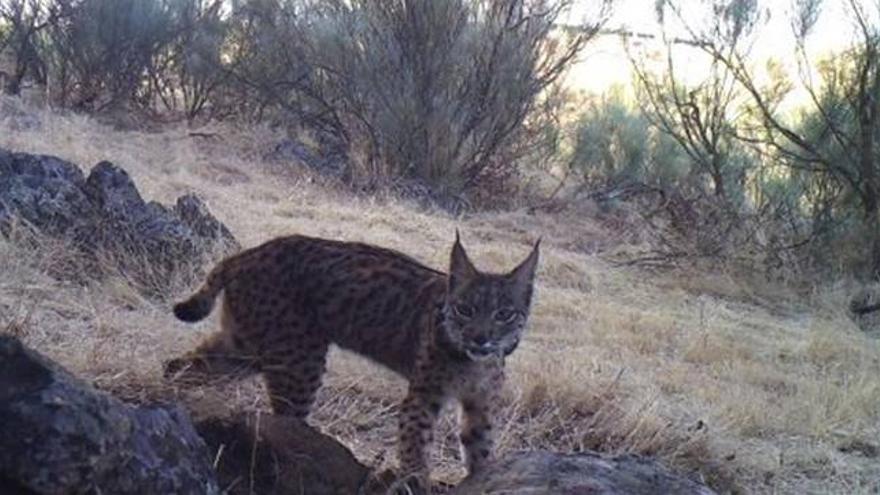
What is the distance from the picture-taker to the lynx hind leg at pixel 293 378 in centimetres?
466

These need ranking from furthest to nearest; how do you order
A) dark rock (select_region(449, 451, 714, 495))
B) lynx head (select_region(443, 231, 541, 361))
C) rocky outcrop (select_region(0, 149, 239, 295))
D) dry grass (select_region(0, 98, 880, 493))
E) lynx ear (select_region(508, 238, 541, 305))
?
rocky outcrop (select_region(0, 149, 239, 295))
dry grass (select_region(0, 98, 880, 493))
lynx ear (select_region(508, 238, 541, 305))
lynx head (select_region(443, 231, 541, 361))
dark rock (select_region(449, 451, 714, 495))

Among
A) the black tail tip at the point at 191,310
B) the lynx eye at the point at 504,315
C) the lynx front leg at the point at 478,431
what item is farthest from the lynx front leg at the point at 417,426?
the black tail tip at the point at 191,310

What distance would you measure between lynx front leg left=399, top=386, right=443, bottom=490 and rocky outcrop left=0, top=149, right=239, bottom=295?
8.46 feet

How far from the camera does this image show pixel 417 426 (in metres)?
4.45

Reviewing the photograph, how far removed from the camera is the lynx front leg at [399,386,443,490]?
172 inches

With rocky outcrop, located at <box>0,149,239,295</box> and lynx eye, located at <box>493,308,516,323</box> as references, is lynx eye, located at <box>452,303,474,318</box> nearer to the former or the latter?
lynx eye, located at <box>493,308,516,323</box>

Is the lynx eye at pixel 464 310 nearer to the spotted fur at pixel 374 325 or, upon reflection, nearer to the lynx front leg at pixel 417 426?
the spotted fur at pixel 374 325

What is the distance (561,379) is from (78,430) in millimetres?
3367

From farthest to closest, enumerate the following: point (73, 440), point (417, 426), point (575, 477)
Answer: point (417, 426)
point (575, 477)
point (73, 440)

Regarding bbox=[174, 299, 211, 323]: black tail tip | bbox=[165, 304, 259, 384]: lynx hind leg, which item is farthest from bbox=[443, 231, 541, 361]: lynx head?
bbox=[174, 299, 211, 323]: black tail tip

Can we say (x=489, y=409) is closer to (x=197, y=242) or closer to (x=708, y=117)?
(x=197, y=242)

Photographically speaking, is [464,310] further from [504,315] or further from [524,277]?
[524,277]

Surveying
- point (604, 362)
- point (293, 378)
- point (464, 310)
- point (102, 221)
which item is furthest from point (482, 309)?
point (102, 221)

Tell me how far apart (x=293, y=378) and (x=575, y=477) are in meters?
1.46
